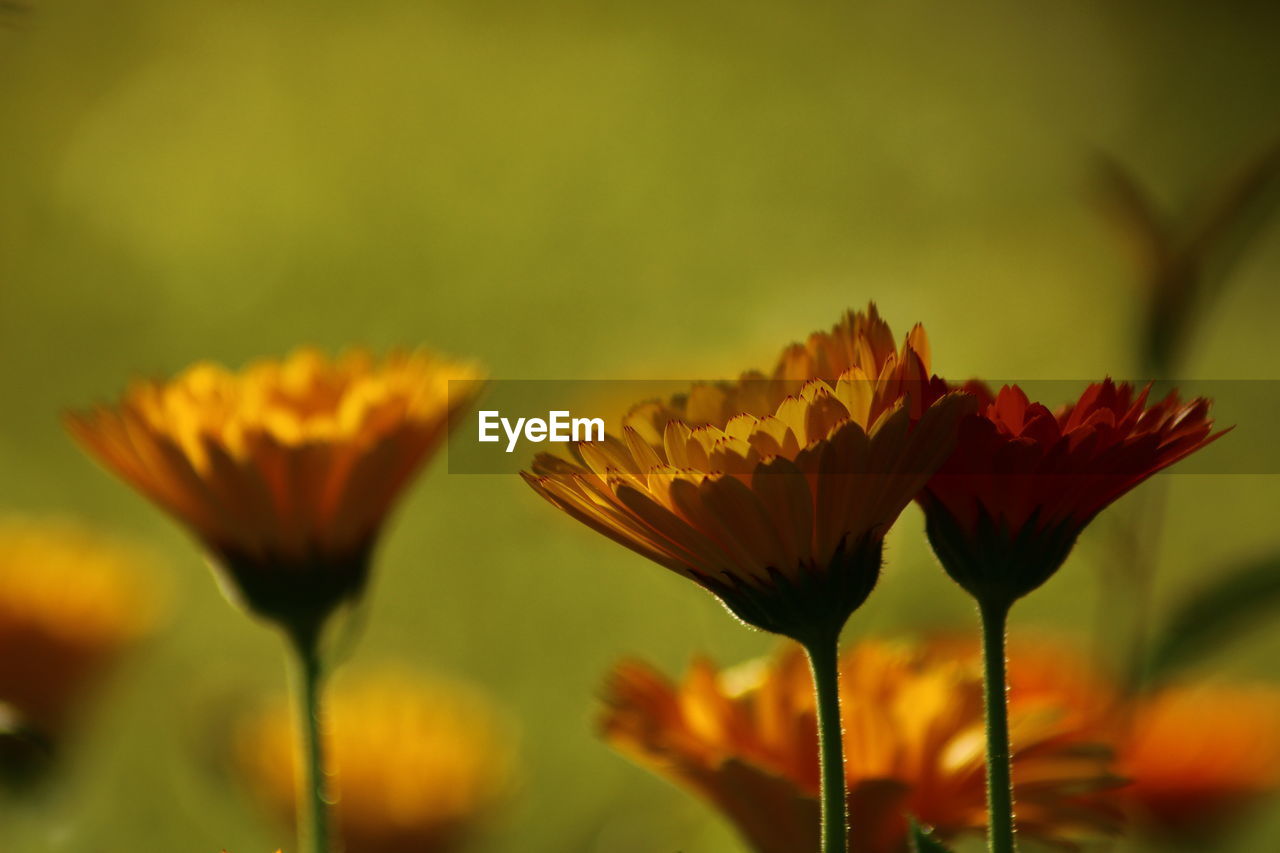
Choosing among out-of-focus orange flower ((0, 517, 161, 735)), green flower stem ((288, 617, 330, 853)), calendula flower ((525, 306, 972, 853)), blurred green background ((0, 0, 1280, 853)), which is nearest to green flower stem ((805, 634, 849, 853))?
calendula flower ((525, 306, 972, 853))

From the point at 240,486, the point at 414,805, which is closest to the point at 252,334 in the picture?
the point at 414,805

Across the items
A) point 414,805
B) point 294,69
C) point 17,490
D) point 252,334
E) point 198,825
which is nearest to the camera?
point 414,805

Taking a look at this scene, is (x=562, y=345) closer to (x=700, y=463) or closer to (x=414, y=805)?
(x=414, y=805)

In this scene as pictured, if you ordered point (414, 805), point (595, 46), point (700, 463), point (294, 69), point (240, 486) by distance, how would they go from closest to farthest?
point (700, 463), point (240, 486), point (414, 805), point (294, 69), point (595, 46)

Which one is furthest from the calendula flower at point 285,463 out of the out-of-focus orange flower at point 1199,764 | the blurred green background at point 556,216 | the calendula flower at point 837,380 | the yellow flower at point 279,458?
the blurred green background at point 556,216

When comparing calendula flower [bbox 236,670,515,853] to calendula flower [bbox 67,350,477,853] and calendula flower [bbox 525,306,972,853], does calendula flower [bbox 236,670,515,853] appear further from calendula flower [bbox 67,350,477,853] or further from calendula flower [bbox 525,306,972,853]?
calendula flower [bbox 525,306,972,853]

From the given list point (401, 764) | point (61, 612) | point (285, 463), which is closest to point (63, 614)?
point (61, 612)

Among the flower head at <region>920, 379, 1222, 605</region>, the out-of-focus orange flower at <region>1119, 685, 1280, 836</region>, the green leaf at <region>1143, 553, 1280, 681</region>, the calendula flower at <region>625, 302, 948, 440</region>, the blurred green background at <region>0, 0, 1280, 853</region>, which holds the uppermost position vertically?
the blurred green background at <region>0, 0, 1280, 853</region>
